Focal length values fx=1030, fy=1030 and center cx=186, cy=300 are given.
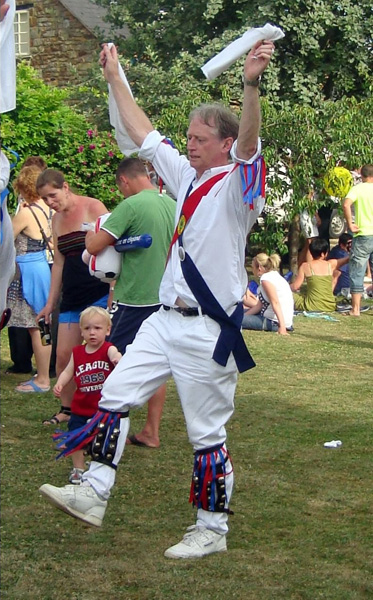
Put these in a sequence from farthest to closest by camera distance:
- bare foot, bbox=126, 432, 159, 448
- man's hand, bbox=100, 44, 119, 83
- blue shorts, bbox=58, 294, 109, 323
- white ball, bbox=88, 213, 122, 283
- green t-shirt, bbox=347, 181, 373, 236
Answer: green t-shirt, bbox=347, 181, 373, 236 → blue shorts, bbox=58, 294, 109, 323 → bare foot, bbox=126, 432, 159, 448 → white ball, bbox=88, 213, 122, 283 → man's hand, bbox=100, 44, 119, 83

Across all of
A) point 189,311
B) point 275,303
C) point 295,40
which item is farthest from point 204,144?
point 295,40

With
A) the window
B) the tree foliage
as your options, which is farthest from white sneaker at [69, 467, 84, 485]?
the window

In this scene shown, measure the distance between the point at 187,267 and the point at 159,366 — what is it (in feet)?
1.58

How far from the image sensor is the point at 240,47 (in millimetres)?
4402

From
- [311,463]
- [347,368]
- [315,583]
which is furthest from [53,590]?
[347,368]

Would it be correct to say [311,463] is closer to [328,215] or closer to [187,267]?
[187,267]

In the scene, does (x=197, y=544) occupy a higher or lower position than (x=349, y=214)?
lower

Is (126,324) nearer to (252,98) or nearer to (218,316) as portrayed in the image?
(218,316)

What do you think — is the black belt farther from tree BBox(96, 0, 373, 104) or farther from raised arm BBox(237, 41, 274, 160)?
tree BBox(96, 0, 373, 104)

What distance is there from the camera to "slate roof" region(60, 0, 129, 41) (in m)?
26.3

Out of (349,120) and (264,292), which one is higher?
(349,120)

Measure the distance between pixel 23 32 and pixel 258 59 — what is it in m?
24.9

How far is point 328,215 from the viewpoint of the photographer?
754 inches

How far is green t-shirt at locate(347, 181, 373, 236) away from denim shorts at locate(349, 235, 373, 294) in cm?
10
